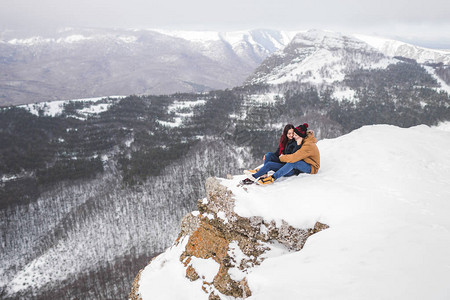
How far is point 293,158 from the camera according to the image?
1209cm

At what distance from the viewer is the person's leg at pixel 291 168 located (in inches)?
484

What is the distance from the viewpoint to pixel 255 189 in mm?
11750

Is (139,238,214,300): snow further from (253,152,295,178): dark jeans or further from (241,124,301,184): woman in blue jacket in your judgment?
(253,152,295,178): dark jeans

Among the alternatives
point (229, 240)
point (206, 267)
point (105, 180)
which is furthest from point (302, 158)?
point (105, 180)

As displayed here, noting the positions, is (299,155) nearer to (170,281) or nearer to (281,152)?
(281,152)

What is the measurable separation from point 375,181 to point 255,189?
18.5 feet

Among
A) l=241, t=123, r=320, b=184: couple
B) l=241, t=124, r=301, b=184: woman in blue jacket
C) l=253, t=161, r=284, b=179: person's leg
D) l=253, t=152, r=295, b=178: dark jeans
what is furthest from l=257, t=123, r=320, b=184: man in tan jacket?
l=253, t=161, r=284, b=179: person's leg

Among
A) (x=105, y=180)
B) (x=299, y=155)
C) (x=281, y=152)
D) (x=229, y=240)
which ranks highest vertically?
(x=299, y=155)

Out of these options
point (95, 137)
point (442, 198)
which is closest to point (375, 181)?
point (442, 198)

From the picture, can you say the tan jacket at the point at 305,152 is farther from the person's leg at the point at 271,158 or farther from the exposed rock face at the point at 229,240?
the exposed rock face at the point at 229,240

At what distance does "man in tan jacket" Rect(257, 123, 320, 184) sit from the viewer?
11986 mm

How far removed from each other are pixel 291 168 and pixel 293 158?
0.56m

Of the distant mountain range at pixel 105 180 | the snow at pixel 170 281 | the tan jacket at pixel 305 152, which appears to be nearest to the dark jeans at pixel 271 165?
the tan jacket at pixel 305 152

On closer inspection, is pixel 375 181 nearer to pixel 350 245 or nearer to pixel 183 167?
Result: pixel 350 245
